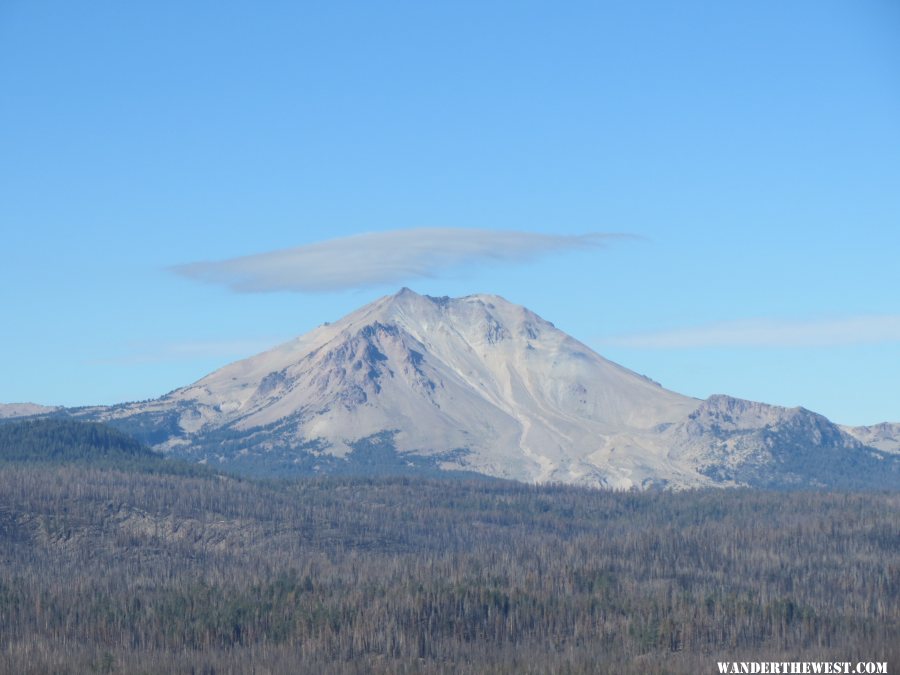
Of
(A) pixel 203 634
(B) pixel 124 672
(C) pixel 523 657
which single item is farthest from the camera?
(A) pixel 203 634

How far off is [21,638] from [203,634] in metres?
22.7

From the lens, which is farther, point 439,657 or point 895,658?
point 439,657

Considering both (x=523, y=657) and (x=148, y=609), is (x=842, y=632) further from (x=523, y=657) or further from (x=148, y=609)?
(x=148, y=609)

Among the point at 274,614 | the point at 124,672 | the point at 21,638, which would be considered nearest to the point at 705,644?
the point at 274,614

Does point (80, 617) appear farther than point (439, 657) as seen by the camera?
Yes

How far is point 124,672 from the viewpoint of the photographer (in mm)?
159750

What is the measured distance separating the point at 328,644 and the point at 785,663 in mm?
56872

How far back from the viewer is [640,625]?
197 m

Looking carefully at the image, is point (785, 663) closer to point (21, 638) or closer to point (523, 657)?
point (523, 657)

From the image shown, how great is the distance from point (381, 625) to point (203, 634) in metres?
23.6

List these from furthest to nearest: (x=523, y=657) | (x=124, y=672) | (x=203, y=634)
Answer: (x=203, y=634), (x=523, y=657), (x=124, y=672)

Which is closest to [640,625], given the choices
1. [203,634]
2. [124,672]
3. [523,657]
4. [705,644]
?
[705,644]

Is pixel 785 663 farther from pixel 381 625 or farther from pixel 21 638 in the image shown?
pixel 21 638

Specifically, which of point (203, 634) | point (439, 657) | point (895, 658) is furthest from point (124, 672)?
point (895, 658)
